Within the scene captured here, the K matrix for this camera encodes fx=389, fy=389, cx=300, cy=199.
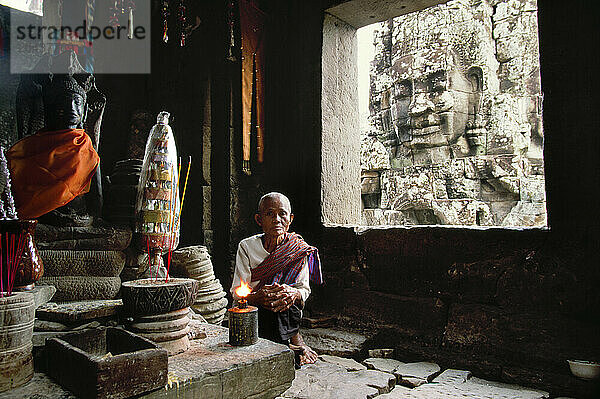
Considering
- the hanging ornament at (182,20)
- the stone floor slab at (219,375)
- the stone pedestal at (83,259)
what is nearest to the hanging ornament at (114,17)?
the hanging ornament at (182,20)

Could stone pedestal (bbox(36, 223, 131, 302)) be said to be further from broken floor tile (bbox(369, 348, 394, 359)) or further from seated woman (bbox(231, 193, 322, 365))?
broken floor tile (bbox(369, 348, 394, 359))

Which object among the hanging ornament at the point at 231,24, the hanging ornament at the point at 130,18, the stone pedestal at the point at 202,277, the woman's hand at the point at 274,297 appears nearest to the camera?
the woman's hand at the point at 274,297

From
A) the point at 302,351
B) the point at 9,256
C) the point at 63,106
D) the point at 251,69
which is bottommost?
the point at 302,351

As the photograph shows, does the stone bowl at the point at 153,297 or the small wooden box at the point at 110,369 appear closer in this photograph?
the small wooden box at the point at 110,369

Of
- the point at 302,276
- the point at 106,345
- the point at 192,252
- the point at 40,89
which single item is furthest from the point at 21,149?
the point at 302,276

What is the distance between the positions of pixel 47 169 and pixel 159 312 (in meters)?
1.81

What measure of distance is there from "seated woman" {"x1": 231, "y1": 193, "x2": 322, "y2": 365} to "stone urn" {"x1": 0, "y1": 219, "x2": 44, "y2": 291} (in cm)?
124

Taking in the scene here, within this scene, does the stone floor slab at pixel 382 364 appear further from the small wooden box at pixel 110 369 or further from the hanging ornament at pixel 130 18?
the hanging ornament at pixel 130 18

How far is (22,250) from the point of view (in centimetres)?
194

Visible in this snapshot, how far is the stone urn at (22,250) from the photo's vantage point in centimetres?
185

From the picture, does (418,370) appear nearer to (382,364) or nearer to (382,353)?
(382,364)

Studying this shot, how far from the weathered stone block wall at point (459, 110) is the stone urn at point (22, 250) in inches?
588

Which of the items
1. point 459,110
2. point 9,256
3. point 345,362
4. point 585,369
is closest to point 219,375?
point 9,256

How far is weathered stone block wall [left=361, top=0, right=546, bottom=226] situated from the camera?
53.7 ft
